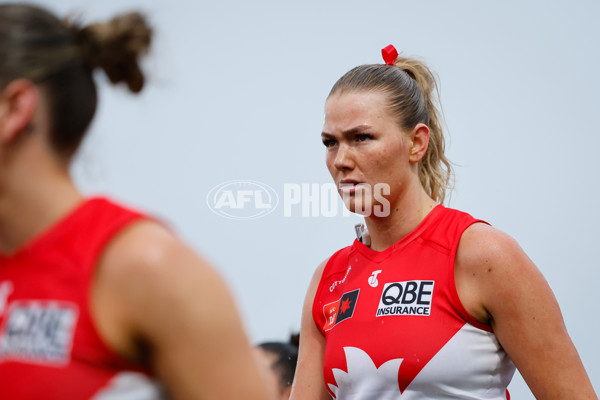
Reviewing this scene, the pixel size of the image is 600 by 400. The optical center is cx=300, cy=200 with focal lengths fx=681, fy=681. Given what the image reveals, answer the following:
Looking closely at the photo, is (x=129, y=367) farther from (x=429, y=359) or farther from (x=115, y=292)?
(x=429, y=359)

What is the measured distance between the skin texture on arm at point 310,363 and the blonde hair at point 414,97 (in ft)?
1.48

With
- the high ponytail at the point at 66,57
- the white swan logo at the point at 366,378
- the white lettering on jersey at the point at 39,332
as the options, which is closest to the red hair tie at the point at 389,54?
the white swan logo at the point at 366,378

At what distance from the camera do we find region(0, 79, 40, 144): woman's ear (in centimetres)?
84

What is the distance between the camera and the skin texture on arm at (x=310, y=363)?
1.81m

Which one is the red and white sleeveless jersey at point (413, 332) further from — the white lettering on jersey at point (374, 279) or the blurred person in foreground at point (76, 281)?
the blurred person in foreground at point (76, 281)

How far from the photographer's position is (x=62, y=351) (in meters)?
0.78

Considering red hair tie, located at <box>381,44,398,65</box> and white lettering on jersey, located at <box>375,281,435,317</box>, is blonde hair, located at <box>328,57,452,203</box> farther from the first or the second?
white lettering on jersey, located at <box>375,281,435,317</box>

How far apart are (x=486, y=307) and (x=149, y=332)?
0.94m

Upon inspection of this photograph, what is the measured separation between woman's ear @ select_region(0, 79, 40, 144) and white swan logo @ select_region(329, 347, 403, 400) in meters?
1.00

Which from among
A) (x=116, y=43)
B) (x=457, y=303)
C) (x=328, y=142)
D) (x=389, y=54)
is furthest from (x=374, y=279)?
(x=116, y=43)

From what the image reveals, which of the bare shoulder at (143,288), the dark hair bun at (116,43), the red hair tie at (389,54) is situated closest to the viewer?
the bare shoulder at (143,288)

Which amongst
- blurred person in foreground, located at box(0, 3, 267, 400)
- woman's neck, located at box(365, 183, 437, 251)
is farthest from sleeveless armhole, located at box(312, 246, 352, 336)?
blurred person in foreground, located at box(0, 3, 267, 400)

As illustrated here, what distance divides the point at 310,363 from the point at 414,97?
772mm

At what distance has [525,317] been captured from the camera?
1.46 m
